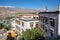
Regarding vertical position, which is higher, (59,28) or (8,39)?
(59,28)

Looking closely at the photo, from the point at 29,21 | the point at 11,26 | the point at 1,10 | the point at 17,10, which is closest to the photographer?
the point at 29,21

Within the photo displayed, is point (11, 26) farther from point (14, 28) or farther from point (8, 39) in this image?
point (8, 39)

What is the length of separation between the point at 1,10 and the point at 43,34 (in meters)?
13.2

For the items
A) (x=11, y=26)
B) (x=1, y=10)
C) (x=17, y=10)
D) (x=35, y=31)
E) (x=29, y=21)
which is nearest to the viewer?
(x=35, y=31)

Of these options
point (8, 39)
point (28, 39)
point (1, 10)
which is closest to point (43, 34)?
point (28, 39)

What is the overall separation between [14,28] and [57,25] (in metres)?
6.39

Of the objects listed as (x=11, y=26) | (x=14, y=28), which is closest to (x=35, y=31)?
(x=14, y=28)

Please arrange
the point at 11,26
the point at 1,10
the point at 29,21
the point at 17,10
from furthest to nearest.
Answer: the point at 17,10, the point at 1,10, the point at 11,26, the point at 29,21

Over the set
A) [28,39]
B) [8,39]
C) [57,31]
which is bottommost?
[8,39]

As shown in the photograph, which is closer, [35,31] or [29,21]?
[35,31]

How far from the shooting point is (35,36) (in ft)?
Answer: 17.8

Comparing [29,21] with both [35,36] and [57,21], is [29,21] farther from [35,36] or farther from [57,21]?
[57,21]

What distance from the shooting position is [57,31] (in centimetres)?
402

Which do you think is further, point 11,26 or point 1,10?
point 1,10
